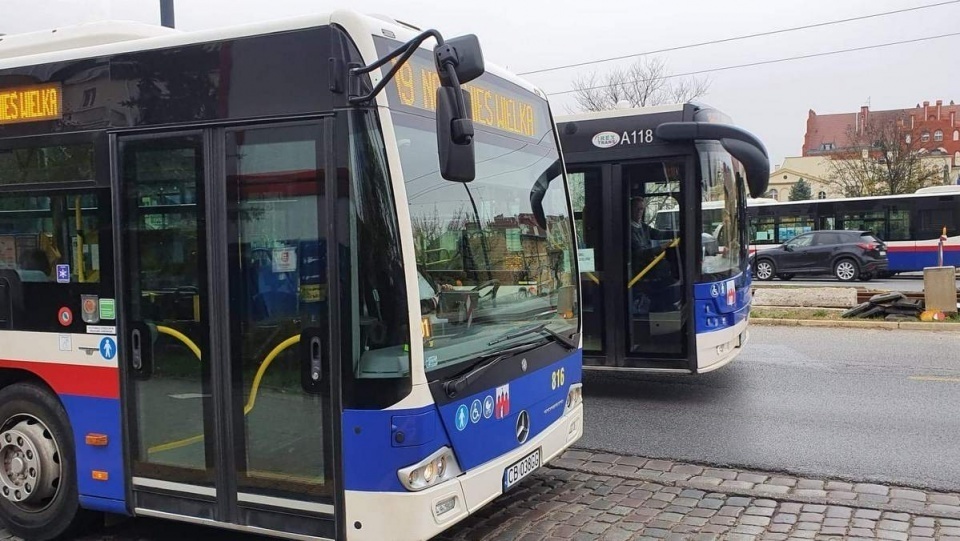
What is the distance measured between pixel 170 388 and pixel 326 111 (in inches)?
72.4

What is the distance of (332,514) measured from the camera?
13.8 feet

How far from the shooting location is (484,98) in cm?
508

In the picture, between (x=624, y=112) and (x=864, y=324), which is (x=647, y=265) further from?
(x=864, y=324)

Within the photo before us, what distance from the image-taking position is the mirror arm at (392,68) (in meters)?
3.96

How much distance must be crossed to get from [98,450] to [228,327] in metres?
1.23

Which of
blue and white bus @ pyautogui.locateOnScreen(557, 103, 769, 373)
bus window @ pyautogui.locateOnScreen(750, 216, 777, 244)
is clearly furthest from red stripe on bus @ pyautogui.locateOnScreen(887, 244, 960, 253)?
blue and white bus @ pyautogui.locateOnScreen(557, 103, 769, 373)

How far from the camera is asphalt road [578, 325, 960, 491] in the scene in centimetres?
650

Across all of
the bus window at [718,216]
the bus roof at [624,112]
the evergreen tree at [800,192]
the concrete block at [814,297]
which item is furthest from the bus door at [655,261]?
the evergreen tree at [800,192]

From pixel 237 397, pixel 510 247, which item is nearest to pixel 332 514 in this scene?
pixel 237 397

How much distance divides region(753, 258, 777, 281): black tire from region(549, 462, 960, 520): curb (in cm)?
2272

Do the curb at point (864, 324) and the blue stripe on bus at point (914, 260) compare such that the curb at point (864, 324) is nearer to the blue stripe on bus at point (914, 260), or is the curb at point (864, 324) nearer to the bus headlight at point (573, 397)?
the bus headlight at point (573, 397)

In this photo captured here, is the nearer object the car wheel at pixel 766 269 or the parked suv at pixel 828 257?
the parked suv at pixel 828 257

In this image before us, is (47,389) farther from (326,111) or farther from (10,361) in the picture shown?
(326,111)

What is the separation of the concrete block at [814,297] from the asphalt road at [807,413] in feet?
14.6
